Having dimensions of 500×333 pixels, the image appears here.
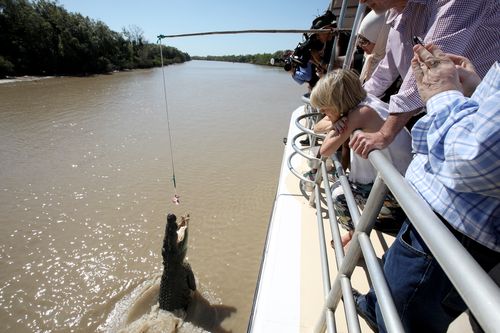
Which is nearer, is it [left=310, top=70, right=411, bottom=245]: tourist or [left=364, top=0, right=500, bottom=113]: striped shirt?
[left=364, top=0, right=500, bottom=113]: striped shirt

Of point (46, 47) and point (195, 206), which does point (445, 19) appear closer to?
point (195, 206)

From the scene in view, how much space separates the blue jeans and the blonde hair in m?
0.88

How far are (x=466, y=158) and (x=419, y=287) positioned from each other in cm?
57

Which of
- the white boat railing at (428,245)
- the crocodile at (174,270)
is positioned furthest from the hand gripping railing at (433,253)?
the crocodile at (174,270)

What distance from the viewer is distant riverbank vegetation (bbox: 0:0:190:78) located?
2934 cm

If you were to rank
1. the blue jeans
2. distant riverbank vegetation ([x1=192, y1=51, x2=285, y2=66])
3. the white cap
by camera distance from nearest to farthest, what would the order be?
1. the blue jeans
2. the white cap
3. distant riverbank vegetation ([x1=192, y1=51, x2=285, y2=66])

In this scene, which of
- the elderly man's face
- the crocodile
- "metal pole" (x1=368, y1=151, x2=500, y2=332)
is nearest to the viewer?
"metal pole" (x1=368, y1=151, x2=500, y2=332)

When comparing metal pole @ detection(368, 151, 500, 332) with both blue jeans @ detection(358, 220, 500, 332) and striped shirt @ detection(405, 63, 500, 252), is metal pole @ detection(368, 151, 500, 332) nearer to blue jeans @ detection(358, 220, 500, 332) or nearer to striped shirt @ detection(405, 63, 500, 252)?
striped shirt @ detection(405, 63, 500, 252)

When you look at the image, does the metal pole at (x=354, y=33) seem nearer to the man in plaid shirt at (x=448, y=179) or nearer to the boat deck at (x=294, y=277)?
the boat deck at (x=294, y=277)

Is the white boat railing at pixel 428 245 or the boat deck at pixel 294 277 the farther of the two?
the boat deck at pixel 294 277

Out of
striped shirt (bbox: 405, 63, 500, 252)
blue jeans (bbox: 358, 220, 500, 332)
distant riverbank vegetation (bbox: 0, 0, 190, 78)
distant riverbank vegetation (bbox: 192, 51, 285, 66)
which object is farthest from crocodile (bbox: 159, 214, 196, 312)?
distant riverbank vegetation (bbox: 192, 51, 285, 66)

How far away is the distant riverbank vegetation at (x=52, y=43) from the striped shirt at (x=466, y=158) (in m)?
33.6

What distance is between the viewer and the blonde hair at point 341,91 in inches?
67.6

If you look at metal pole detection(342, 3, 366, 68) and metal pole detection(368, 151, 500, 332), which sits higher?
metal pole detection(342, 3, 366, 68)
